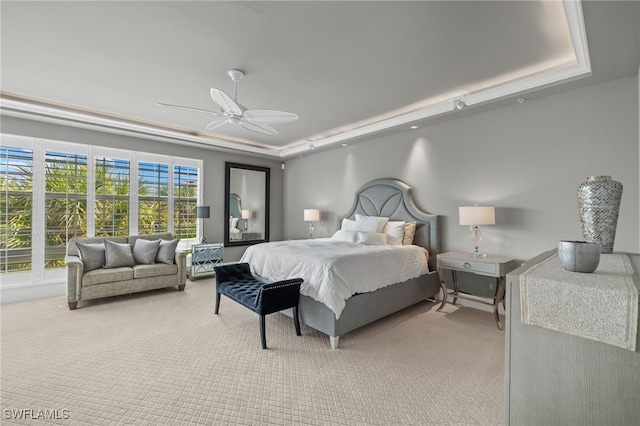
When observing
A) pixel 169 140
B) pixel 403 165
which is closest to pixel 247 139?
pixel 169 140

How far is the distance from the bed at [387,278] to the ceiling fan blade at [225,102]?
5.66 feet

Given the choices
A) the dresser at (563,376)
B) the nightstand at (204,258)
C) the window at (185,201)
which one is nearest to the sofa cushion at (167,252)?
the nightstand at (204,258)

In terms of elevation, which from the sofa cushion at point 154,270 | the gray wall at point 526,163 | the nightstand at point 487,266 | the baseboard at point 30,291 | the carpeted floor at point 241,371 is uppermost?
the gray wall at point 526,163

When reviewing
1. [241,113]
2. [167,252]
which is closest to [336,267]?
[241,113]

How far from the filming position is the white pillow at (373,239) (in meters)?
4.33

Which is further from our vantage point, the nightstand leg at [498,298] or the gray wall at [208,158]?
the gray wall at [208,158]

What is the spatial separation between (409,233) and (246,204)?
3.90m

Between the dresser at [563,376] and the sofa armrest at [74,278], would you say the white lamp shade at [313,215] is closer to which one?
the sofa armrest at [74,278]

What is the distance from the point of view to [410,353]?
2771mm

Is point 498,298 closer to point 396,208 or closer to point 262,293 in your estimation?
point 396,208

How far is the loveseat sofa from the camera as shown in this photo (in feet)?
13.2

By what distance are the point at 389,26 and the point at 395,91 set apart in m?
1.38

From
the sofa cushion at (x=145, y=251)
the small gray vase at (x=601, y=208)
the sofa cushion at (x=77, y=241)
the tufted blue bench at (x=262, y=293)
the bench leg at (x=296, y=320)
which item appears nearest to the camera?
the small gray vase at (x=601, y=208)

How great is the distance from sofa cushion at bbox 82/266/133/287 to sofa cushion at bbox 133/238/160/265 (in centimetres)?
31
